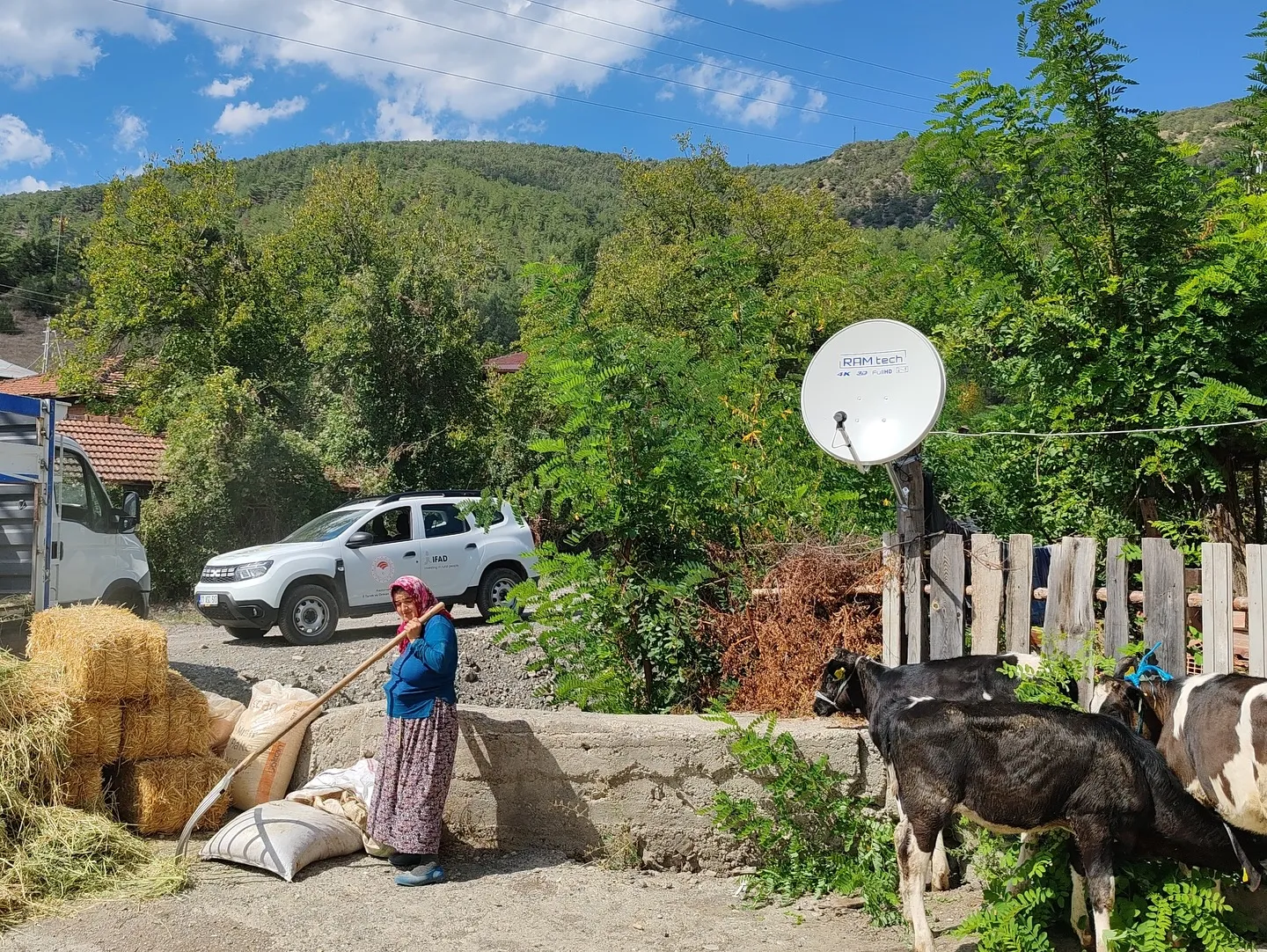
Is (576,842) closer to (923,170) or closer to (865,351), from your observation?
(865,351)

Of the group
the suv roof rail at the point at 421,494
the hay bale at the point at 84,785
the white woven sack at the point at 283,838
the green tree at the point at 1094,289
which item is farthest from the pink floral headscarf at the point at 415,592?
the suv roof rail at the point at 421,494

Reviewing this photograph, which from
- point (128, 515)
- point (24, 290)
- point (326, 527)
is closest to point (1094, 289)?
point (128, 515)

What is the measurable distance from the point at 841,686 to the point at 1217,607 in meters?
1.76

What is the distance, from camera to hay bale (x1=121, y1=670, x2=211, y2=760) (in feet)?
20.3

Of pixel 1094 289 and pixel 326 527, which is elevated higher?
pixel 1094 289

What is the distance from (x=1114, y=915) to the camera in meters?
3.99

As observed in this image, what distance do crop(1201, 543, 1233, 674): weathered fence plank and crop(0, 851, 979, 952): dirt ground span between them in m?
1.60

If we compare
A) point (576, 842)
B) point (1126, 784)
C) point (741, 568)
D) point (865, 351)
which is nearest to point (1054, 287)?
point (865, 351)

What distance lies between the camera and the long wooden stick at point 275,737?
5.69 meters

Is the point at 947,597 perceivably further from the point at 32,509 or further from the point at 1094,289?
the point at 32,509

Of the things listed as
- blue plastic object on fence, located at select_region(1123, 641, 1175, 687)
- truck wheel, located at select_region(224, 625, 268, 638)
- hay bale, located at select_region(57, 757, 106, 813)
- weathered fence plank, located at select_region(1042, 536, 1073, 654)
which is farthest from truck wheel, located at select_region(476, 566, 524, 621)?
blue plastic object on fence, located at select_region(1123, 641, 1175, 687)

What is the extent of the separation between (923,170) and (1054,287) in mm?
1513

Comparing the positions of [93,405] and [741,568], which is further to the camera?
[93,405]

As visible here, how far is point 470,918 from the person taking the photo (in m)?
5.05
